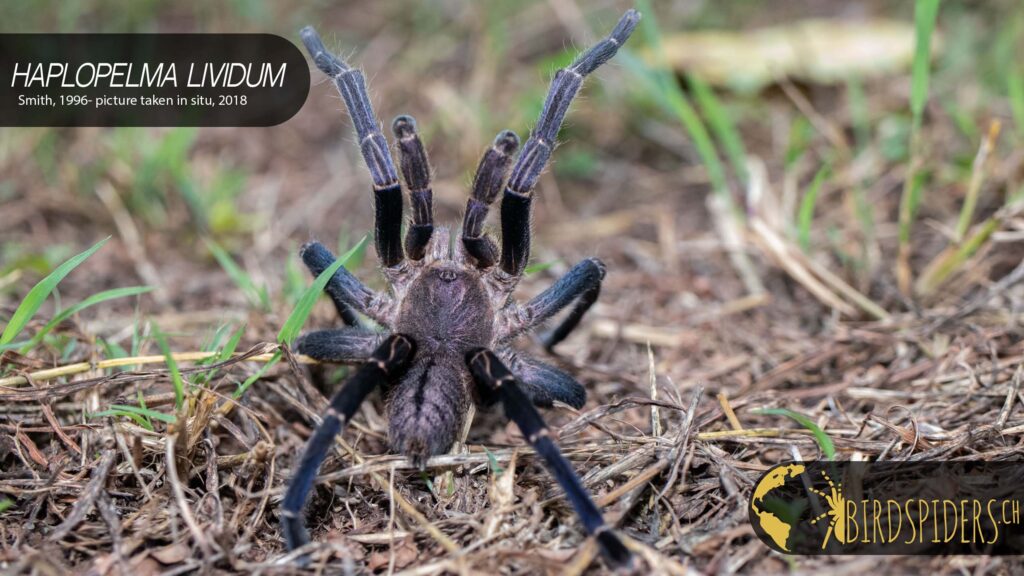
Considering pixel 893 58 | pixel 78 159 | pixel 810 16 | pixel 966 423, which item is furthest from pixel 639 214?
pixel 78 159

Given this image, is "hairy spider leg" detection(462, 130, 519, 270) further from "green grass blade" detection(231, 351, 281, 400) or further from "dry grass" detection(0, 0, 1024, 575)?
"green grass blade" detection(231, 351, 281, 400)

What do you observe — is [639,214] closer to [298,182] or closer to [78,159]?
[298,182]

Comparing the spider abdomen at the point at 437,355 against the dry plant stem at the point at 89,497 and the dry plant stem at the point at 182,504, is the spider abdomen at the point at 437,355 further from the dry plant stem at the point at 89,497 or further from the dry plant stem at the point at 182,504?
the dry plant stem at the point at 89,497

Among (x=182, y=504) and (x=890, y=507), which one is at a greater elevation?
(x=182, y=504)

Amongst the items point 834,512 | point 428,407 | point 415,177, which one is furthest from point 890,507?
point 415,177

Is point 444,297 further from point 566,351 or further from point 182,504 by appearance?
point 182,504

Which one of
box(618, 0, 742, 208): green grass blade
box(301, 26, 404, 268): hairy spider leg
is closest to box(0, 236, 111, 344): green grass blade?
box(301, 26, 404, 268): hairy spider leg
